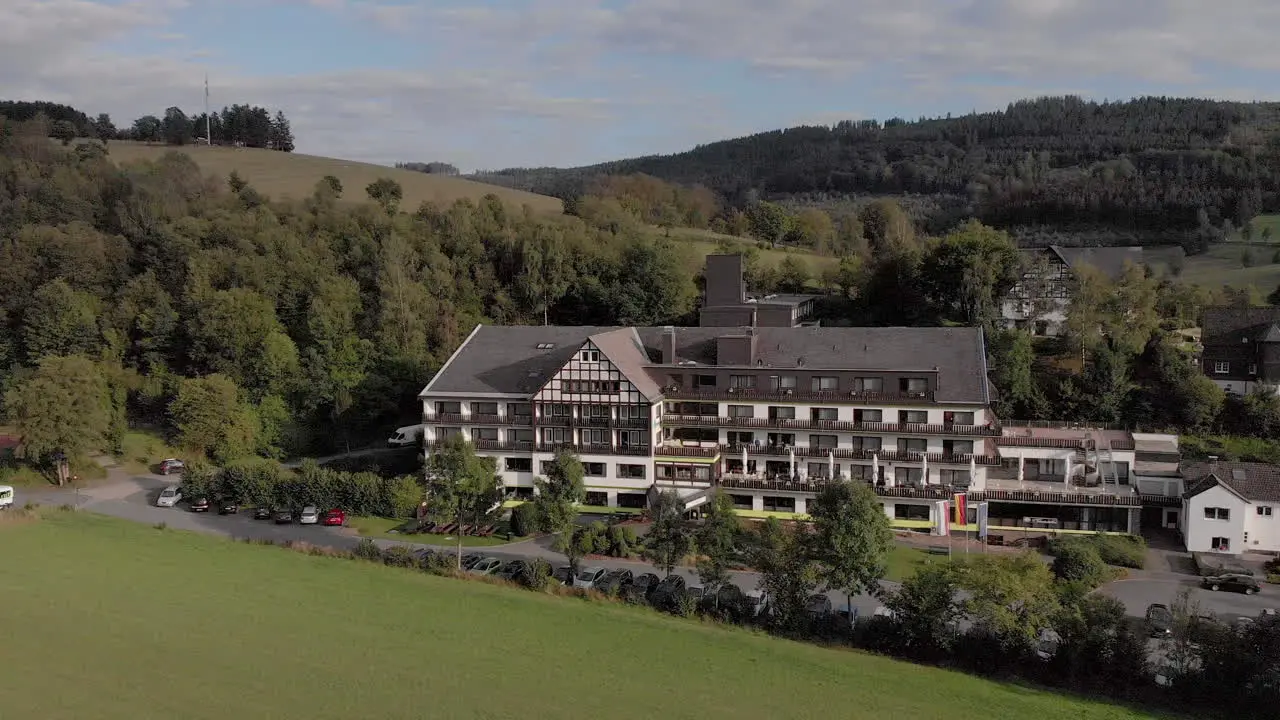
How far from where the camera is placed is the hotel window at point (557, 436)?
41094mm

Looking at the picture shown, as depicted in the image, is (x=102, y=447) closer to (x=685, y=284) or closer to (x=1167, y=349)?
(x=685, y=284)

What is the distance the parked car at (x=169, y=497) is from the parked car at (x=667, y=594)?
24.7 meters

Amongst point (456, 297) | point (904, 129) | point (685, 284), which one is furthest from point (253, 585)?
point (904, 129)

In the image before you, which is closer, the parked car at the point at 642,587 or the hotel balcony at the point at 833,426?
the parked car at the point at 642,587

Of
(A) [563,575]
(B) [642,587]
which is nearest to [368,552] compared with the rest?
(A) [563,575]

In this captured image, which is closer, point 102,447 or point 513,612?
point 513,612

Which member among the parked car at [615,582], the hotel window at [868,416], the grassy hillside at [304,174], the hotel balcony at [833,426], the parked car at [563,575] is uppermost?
the grassy hillside at [304,174]

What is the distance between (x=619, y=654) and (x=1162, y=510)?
1032 inches

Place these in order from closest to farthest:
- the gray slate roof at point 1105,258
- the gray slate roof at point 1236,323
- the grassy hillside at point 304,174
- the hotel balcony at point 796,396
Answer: the hotel balcony at point 796,396 → the gray slate roof at point 1236,323 → the gray slate roof at point 1105,258 → the grassy hillside at point 304,174

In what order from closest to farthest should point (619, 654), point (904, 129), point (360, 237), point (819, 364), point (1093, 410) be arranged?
point (619, 654) → point (819, 364) → point (1093, 410) → point (360, 237) → point (904, 129)

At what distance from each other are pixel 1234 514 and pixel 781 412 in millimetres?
17961

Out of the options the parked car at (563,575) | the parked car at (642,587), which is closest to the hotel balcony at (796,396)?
the parked car at (563,575)

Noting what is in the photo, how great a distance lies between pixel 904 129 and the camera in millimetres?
149750

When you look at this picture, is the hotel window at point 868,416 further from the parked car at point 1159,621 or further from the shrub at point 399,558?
the shrub at point 399,558
